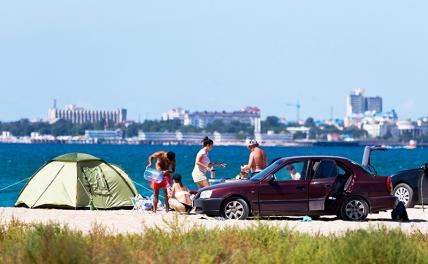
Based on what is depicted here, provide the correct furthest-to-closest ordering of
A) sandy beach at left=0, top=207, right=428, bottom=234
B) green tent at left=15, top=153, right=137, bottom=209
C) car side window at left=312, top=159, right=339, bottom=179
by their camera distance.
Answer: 1. green tent at left=15, top=153, right=137, bottom=209
2. car side window at left=312, top=159, right=339, bottom=179
3. sandy beach at left=0, top=207, right=428, bottom=234

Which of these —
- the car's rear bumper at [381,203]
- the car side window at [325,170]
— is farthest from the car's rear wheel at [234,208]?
the car's rear bumper at [381,203]

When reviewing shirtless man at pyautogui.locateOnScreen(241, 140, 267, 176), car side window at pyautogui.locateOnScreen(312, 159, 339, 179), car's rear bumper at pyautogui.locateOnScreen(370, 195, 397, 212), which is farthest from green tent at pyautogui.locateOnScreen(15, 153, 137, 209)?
car's rear bumper at pyautogui.locateOnScreen(370, 195, 397, 212)

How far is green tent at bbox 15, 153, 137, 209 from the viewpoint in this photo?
93.9 ft

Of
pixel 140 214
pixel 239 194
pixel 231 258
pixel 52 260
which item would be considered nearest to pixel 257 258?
pixel 231 258

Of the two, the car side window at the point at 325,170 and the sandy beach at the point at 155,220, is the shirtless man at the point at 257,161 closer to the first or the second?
the sandy beach at the point at 155,220

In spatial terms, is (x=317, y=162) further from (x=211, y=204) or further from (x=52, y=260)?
(x=52, y=260)

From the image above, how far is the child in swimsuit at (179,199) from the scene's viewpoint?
2623cm

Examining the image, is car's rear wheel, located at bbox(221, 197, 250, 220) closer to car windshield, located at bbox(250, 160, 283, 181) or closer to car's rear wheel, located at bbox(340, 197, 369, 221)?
car windshield, located at bbox(250, 160, 283, 181)

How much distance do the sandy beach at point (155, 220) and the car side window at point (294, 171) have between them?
0.82 meters

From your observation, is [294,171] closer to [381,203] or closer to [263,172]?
[263,172]

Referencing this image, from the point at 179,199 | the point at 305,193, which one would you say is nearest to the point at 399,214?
the point at 305,193

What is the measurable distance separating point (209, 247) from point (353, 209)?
840 centimetres

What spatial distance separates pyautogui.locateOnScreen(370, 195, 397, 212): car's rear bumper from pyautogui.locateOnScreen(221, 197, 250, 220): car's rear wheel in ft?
7.73

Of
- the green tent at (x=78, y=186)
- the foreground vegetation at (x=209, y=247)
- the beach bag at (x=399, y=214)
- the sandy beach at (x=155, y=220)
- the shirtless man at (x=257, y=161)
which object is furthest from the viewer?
the green tent at (x=78, y=186)
